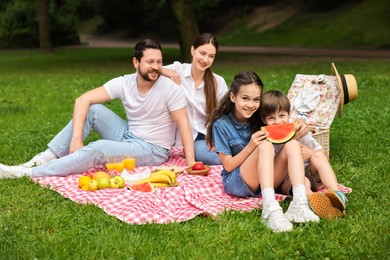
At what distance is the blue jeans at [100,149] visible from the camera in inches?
237

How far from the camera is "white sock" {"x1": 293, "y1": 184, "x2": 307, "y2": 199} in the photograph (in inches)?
178

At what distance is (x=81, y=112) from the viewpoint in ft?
20.6

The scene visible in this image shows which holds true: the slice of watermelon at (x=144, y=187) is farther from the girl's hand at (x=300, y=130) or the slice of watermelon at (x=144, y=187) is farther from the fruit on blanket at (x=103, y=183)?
the girl's hand at (x=300, y=130)

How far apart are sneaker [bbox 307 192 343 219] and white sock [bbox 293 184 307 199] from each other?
0.05m

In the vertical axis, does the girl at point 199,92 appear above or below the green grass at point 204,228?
above

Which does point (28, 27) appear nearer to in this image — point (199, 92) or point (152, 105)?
point (199, 92)

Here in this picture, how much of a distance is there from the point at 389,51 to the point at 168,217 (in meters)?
20.1

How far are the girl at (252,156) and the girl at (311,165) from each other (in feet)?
0.32

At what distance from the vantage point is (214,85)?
659 centimetres

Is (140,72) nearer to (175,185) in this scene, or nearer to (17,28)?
(175,185)

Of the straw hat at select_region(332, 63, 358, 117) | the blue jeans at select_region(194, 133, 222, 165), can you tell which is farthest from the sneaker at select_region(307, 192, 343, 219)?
the straw hat at select_region(332, 63, 358, 117)

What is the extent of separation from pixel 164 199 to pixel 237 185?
653 millimetres

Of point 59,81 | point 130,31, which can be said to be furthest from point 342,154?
point 130,31

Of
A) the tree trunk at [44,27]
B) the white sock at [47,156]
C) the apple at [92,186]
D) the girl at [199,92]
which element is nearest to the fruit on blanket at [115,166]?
the apple at [92,186]
